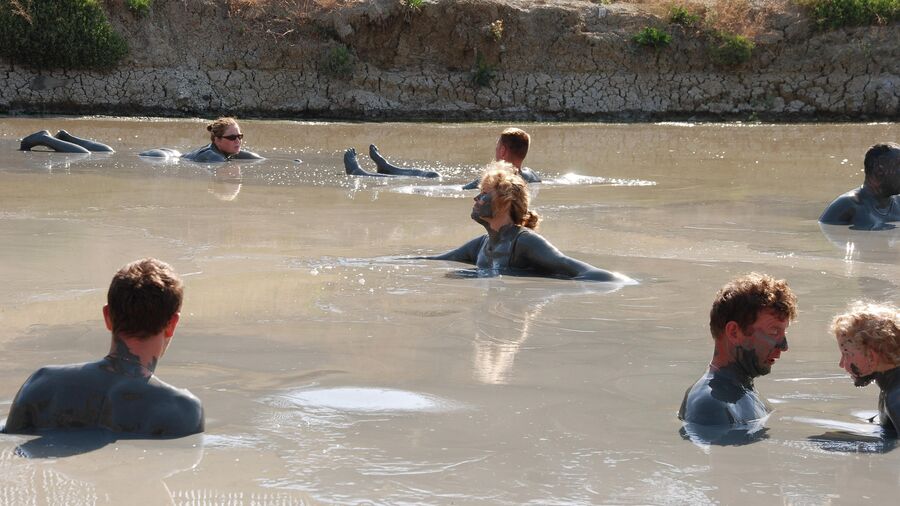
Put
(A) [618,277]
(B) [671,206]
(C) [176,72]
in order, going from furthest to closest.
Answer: (C) [176,72] → (B) [671,206] → (A) [618,277]

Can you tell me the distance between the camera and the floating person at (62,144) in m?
17.2

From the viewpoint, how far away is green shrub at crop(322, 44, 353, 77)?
28172mm

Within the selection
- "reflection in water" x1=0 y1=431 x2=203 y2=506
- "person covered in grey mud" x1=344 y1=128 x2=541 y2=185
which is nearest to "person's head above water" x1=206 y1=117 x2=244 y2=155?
"person covered in grey mud" x1=344 y1=128 x2=541 y2=185

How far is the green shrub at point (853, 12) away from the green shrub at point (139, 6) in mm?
15707

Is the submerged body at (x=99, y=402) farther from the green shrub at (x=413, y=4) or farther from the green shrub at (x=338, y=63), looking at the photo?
the green shrub at (x=413, y=4)

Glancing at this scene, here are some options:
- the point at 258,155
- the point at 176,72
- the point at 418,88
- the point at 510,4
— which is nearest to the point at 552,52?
the point at 510,4

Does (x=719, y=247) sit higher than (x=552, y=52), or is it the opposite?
(x=552, y=52)

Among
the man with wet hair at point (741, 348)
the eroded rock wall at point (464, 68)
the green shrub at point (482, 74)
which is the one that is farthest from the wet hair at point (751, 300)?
the green shrub at point (482, 74)

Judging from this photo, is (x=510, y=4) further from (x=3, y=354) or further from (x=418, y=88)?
(x=3, y=354)

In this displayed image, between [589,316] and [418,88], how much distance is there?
2193cm

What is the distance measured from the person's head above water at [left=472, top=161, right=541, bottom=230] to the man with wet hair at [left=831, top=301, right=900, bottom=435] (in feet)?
11.3

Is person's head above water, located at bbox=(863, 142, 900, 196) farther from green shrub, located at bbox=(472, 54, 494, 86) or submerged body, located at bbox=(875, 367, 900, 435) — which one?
green shrub, located at bbox=(472, 54, 494, 86)

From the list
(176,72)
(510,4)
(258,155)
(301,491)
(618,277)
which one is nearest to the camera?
(301,491)

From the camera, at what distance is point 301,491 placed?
405 cm
